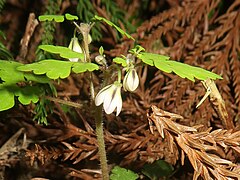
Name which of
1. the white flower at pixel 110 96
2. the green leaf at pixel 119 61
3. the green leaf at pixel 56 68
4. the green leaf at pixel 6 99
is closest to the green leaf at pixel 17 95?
the green leaf at pixel 6 99

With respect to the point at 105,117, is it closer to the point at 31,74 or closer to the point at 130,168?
the point at 130,168

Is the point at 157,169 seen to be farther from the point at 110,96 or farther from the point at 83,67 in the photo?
the point at 83,67

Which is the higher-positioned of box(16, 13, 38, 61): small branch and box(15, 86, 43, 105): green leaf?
box(16, 13, 38, 61): small branch

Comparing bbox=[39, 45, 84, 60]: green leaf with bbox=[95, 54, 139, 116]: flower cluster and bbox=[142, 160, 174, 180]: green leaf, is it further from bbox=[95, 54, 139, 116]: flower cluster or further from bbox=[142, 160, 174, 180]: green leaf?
bbox=[142, 160, 174, 180]: green leaf

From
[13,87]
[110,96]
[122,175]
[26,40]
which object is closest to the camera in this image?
[110,96]

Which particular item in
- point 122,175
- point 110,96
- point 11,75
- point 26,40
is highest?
point 26,40

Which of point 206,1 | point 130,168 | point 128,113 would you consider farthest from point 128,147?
point 206,1

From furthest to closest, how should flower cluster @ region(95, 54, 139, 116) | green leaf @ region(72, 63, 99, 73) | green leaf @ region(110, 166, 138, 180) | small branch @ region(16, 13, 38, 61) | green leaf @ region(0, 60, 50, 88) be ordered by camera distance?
1. small branch @ region(16, 13, 38, 61)
2. green leaf @ region(110, 166, 138, 180)
3. green leaf @ region(0, 60, 50, 88)
4. flower cluster @ region(95, 54, 139, 116)
5. green leaf @ region(72, 63, 99, 73)

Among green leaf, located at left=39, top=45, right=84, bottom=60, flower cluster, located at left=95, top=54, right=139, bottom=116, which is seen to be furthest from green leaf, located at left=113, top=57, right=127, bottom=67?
green leaf, located at left=39, top=45, right=84, bottom=60

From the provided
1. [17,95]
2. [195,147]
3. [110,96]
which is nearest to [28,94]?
[17,95]
